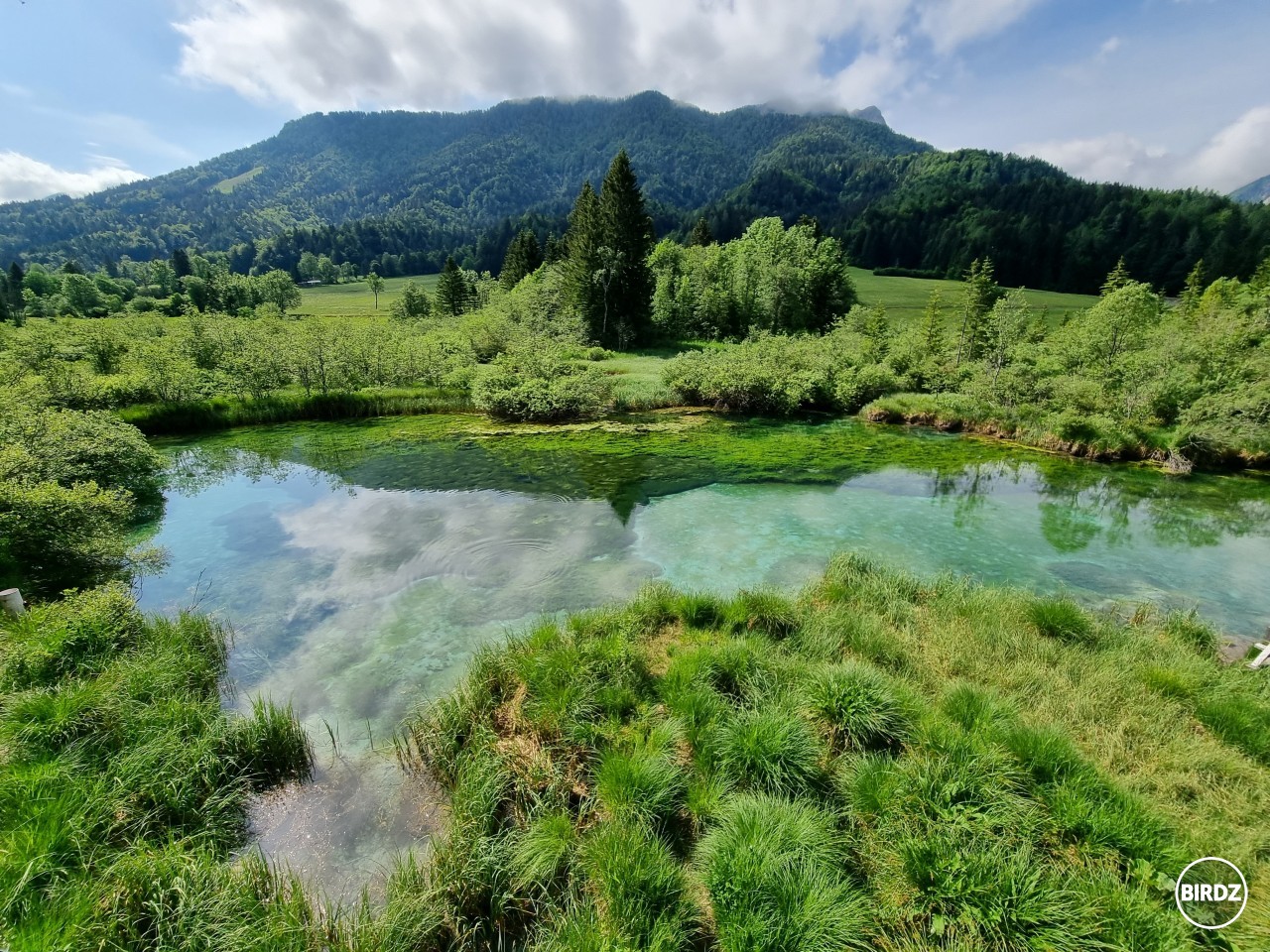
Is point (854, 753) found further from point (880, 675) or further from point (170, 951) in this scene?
point (170, 951)

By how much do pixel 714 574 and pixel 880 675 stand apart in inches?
218

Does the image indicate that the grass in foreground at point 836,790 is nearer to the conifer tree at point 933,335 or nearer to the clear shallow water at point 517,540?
the clear shallow water at point 517,540

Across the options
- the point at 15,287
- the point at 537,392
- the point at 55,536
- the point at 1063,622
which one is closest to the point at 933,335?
the point at 537,392

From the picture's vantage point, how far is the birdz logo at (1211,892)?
397 cm

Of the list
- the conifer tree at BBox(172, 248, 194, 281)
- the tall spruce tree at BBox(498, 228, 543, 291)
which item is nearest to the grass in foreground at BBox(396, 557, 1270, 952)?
the tall spruce tree at BBox(498, 228, 543, 291)

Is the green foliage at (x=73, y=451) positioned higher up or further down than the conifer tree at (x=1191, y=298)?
further down

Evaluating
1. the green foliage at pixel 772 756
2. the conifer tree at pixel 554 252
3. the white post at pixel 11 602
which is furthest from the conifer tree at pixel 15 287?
the green foliage at pixel 772 756

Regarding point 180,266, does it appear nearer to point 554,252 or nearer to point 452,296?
point 452,296

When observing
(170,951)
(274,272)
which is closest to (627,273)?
(170,951)

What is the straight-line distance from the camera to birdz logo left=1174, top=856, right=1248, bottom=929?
397 cm

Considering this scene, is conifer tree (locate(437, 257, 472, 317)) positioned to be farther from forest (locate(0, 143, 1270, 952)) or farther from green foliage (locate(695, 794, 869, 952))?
green foliage (locate(695, 794, 869, 952))

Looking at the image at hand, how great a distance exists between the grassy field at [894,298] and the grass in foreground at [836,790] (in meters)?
62.0

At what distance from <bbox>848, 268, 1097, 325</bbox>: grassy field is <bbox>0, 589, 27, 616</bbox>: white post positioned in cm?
6999

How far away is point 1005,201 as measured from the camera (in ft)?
427
